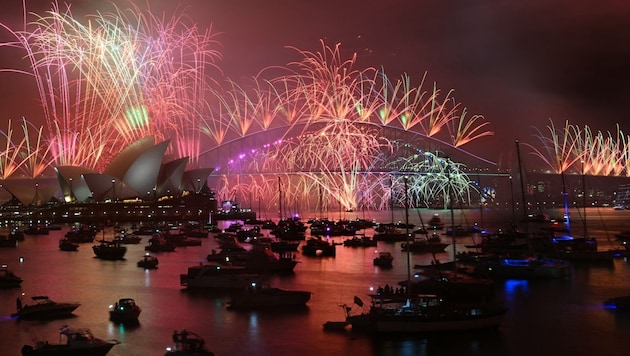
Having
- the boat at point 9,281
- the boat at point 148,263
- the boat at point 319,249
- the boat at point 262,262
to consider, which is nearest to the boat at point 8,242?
the boat at point 148,263

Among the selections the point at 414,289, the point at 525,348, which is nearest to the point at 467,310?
the point at 525,348

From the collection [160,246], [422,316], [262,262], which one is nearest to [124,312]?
[422,316]

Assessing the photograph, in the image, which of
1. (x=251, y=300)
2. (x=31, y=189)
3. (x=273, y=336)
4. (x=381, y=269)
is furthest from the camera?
(x=31, y=189)

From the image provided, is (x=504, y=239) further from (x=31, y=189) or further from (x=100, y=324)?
(x=31, y=189)

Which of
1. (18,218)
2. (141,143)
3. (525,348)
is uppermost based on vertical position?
(141,143)

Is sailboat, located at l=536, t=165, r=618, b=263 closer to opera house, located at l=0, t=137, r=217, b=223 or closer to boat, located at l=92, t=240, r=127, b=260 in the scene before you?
boat, located at l=92, t=240, r=127, b=260

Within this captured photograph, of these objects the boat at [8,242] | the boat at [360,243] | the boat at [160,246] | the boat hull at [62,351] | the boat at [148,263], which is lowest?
the boat hull at [62,351]

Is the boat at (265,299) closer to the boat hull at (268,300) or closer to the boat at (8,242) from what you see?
the boat hull at (268,300)

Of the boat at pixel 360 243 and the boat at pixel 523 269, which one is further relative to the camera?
the boat at pixel 360 243
